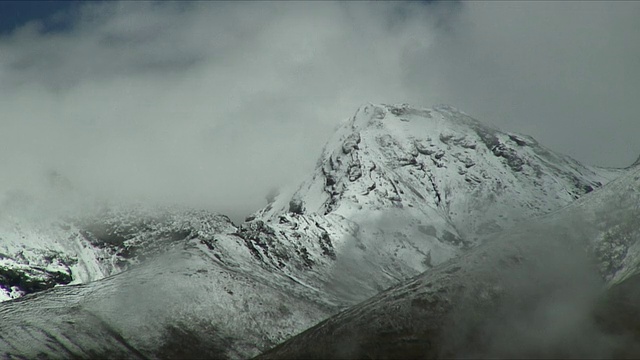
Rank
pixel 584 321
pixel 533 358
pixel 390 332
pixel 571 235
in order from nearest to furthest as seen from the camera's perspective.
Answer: pixel 533 358, pixel 584 321, pixel 390 332, pixel 571 235

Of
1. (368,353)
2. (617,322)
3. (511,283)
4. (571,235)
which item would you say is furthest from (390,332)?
(571,235)

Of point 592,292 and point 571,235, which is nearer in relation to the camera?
point 592,292

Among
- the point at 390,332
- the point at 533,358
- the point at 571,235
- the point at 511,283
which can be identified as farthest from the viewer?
the point at 571,235

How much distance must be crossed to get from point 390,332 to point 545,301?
3179 cm

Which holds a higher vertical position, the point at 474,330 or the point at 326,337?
the point at 326,337

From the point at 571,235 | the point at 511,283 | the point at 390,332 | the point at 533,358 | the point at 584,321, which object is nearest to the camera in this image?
the point at 533,358

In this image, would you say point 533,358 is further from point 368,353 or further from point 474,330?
point 368,353

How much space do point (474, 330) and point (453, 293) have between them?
15.3m

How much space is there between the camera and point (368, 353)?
507ft

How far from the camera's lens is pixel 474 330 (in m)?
156

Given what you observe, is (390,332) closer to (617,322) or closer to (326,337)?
(326,337)

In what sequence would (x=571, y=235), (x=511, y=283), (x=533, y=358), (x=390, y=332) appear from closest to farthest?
(x=533, y=358), (x=390, y=332), (x=511, y=283), (x=571, y=235)

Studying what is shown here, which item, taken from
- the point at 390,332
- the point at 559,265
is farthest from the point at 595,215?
the point at 390,332

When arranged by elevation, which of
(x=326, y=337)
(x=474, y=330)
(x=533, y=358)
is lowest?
(x=533, y=358)
